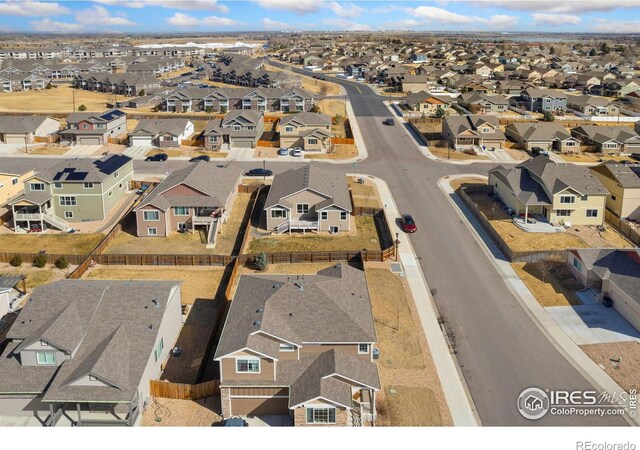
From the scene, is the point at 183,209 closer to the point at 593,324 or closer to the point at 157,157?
the point at 157,157

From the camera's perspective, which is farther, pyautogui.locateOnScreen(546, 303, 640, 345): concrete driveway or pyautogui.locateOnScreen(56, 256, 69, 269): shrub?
pyautogui.locateOnScreen(56, 256, 69, 269): shrub

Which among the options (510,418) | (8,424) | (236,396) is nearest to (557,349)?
(510,418)

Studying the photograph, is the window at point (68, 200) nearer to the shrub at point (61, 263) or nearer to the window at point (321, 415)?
the shrub at point (61, 263)

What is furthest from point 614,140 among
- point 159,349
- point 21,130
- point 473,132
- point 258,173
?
point 21,130

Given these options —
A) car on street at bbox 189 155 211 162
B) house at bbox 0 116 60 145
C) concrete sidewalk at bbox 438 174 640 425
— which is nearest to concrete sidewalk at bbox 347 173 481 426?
concrete sidewalk at bbox 438 174 640 425

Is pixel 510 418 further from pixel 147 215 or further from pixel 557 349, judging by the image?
pixel 147 215

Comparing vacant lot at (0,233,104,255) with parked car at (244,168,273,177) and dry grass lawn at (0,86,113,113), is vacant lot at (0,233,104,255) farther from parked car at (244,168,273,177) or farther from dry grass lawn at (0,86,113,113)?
dry grass lawn at (0,86,113,113)

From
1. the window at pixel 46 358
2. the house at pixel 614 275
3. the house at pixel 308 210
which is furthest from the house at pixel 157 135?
the house at pixel 614 275
